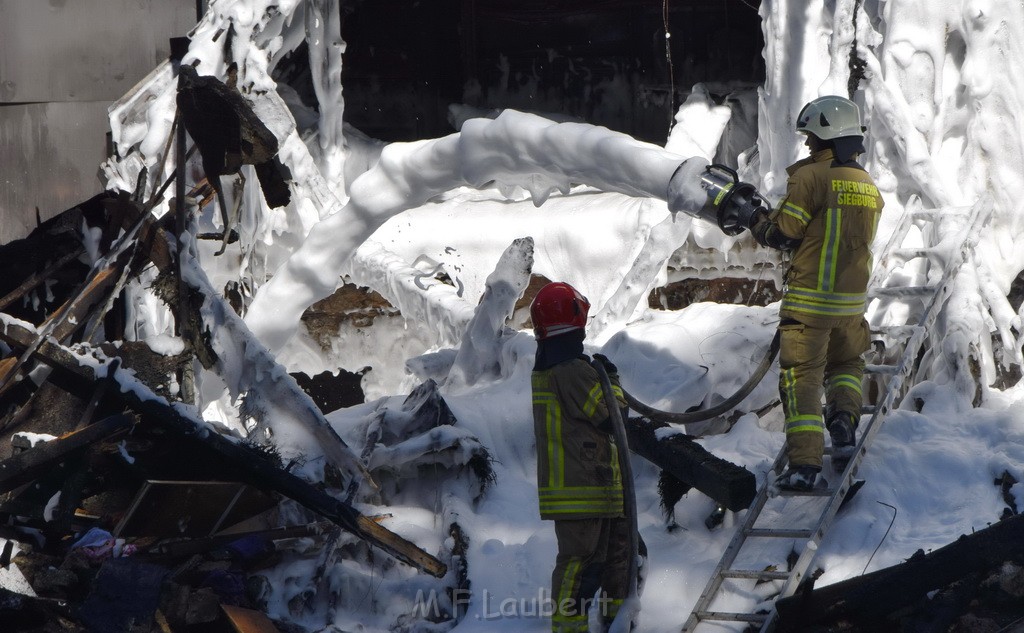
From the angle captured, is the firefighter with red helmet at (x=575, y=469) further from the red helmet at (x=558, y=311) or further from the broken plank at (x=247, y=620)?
the broken plank at (x=247, y=620)

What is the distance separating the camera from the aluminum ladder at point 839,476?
3.45 meters

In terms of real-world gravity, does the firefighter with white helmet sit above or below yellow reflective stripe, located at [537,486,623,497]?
above

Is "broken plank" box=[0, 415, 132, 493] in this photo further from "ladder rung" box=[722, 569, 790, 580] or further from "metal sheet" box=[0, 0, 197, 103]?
"metal sheet" box=[0, 0, 197, 103]

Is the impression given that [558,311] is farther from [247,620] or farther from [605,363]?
[247,620]

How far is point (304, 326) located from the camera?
892 centimetres

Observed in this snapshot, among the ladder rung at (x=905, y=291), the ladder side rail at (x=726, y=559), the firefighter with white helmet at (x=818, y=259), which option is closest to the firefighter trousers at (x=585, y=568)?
the ladder side rail at (x=726, y=559)

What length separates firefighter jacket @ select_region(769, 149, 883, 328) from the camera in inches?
149

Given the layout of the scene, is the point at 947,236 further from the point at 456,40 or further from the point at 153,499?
the point at 456,40

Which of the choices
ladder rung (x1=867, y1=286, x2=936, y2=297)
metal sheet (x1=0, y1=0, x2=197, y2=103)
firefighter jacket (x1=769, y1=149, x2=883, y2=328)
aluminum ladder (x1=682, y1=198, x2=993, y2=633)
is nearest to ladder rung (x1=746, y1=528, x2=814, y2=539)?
aluminum ladder (x1=682, y1=198, x2=993, y2=633)

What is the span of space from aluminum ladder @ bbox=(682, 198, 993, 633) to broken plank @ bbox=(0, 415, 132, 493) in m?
2.12

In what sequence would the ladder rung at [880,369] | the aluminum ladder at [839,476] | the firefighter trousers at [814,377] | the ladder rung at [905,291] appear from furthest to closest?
the ladder rung at [905,291] < the ladder rung at [880,369] < the firefighter trousers at [814,377] < the aluminum ladder at [839,476]

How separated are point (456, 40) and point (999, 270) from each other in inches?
252

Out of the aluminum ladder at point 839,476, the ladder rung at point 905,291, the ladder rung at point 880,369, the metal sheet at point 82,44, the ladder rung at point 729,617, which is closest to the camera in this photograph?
the ladder rung at point 729,617

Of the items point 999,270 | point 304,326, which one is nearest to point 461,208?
point 304,326
